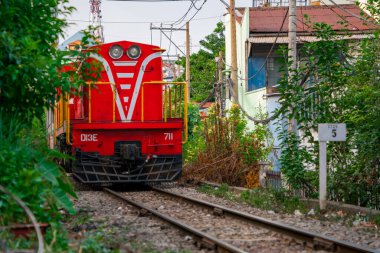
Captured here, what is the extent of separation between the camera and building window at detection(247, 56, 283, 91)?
33.3 meters

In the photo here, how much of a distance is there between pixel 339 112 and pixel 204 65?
52167mm

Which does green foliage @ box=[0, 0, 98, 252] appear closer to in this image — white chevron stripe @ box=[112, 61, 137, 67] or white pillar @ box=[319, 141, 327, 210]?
white pillar @ box=[319, 141, 327, 210]

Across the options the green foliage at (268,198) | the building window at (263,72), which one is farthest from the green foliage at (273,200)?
the building window at (263,72)

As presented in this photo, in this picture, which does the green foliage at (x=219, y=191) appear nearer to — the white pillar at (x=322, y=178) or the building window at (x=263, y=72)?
the white pillar at (x=322, y=178)

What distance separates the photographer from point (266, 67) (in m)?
33.3

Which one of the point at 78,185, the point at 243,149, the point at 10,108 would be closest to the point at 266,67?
the point at 243,149

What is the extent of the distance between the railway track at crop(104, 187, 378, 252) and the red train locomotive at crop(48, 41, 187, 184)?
298cm

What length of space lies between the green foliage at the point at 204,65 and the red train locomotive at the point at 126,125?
4655cm

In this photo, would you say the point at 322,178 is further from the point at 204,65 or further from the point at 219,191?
the point at 204,65

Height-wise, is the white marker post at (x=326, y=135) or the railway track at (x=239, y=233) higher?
the white marker post at (x=326, y=135)

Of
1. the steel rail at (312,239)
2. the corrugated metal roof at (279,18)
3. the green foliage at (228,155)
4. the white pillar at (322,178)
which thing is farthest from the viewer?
the corrugated metal roof at (279,18)

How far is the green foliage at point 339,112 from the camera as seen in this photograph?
1184 centimetres

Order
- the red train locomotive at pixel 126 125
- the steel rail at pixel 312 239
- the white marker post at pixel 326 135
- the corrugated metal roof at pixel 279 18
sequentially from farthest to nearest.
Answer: the corrugated metal roof at pixel 279 18
the red train locomotive at pixel 126 125
the white marker post at pixel 326 135
the steel rail at pixel 312 239

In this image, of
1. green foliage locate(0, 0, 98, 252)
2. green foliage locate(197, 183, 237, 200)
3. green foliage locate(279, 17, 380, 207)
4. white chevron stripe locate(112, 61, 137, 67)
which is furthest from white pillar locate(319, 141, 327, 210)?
white chevron stripe locate(112, 61, 137, 67)
